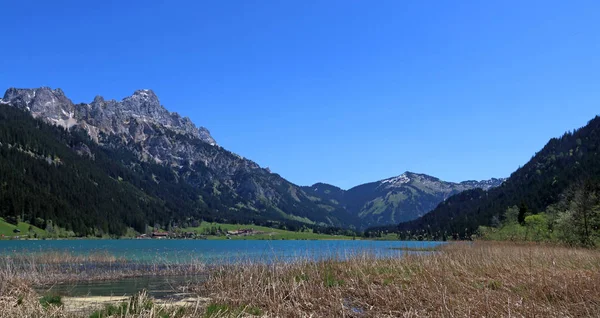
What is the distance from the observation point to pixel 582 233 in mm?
53344

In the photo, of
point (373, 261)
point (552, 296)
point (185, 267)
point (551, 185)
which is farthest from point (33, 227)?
point (551, 185)

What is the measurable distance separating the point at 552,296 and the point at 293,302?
9.80 metres

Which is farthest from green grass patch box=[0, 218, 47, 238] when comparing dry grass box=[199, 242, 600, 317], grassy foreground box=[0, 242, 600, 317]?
grassy foreground box=[0, 242, 600, 317]

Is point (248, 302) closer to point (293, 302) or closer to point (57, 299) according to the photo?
point (293, 302)

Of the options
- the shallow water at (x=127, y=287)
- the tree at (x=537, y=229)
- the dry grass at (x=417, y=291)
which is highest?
the tree at (x=537, y=229)

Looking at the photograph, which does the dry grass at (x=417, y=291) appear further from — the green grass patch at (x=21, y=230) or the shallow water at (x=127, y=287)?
the green grass patch at (x=21, y=230)

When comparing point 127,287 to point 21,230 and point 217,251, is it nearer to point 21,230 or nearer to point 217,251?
point 217,251

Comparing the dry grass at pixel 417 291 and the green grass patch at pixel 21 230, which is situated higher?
the green grass patch at pixel 21 230

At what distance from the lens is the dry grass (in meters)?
14.8

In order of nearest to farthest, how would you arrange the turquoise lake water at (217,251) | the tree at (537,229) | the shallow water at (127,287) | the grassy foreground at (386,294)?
the grassy foreground at (386,294) < the shallow water at (127,287) < the turquoise lake water at (217,251) < the tree at (537,229)

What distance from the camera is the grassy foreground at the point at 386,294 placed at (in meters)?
14.2

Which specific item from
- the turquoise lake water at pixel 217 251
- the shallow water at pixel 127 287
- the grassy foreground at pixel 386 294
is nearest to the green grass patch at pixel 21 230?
the turquoise lake water at pixel 217 251

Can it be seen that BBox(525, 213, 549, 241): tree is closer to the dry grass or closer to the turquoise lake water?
the turquoise lake water

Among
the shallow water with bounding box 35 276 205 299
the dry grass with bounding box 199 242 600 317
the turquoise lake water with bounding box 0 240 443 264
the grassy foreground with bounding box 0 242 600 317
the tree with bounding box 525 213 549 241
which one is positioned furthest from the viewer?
the tree with bounding box 525 213 549 241
